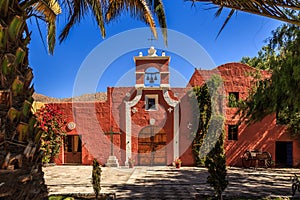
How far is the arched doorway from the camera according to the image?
15.9 m

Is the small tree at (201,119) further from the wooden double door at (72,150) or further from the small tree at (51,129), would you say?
the small tree at (51,129)

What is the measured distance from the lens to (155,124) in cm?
1593

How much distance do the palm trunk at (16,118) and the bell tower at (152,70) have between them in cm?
1331

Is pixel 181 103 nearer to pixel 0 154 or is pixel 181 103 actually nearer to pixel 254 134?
pixel 254 134

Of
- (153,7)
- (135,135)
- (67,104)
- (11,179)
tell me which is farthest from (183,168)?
(11,179)

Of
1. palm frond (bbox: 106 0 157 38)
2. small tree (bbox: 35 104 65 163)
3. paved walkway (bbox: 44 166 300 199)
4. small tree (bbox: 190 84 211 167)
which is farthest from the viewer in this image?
small tree (bbox: 35 104 65 163)

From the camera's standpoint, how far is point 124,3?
15.6ft

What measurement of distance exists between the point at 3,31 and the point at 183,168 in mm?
13690

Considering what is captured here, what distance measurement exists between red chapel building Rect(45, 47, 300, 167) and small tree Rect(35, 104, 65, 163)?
20.1 inches

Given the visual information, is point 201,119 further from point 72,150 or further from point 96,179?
point 96,179

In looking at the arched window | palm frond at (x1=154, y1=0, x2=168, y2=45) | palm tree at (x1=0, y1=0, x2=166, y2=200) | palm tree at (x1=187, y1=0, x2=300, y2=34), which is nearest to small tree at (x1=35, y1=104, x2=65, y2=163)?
the arched window

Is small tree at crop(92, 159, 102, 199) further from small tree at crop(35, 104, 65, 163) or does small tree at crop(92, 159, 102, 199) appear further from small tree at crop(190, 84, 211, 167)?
small tree at crop(35, 104, 65, 163)

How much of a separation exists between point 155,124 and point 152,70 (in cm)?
353

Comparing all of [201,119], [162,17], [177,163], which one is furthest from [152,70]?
[162,17]
